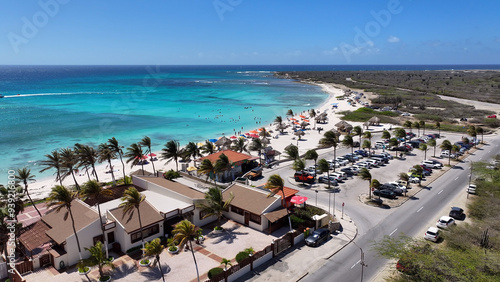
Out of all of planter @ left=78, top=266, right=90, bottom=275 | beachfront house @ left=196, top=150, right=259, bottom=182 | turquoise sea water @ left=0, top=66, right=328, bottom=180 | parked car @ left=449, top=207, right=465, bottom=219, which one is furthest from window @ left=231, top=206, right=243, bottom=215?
turquoise sea water @ left=0, top=66, right=328, bottom=180

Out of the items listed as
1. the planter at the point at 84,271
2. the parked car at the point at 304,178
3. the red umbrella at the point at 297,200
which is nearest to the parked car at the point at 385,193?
the parked car at the point at 304,178

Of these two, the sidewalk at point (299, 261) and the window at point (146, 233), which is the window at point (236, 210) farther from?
the window at point (146, 233)

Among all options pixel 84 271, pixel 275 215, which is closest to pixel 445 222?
pixel 275 215

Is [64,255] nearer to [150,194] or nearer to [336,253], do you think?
[150,194]

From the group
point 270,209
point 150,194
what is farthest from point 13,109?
point 270,209

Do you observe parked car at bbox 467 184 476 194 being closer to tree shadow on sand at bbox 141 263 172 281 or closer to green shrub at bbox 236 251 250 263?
green shrub at bbox 236 251 250 263
